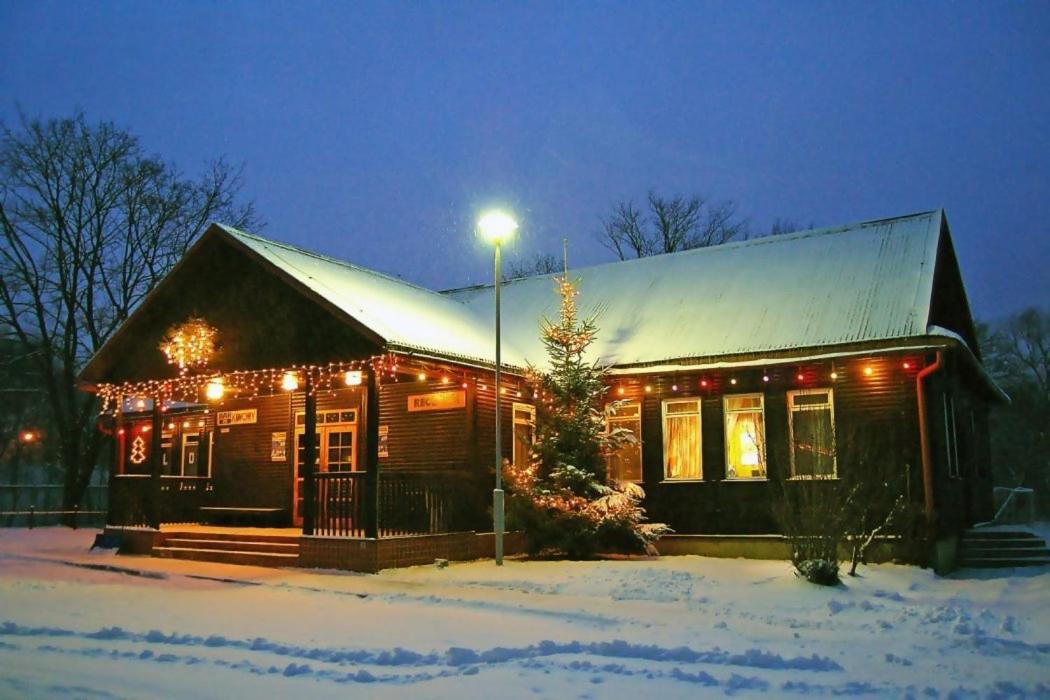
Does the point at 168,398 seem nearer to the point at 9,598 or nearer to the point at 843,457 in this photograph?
the point at 9,598

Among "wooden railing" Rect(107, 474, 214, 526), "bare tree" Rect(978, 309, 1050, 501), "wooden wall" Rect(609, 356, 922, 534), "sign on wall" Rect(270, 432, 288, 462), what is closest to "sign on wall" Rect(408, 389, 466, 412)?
"wooden wall" Rect(609, 356, 922, 534)

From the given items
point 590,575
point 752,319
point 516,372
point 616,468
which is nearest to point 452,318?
point 516,372

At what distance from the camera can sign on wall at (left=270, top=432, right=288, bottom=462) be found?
21.5m

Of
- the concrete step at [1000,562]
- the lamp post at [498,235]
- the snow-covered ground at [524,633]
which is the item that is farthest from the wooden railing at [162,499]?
the concrete step at [1000,562]

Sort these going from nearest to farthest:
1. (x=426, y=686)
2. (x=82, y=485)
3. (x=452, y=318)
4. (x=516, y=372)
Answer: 1. (x=426, y=686)
2. (x=516, y=372)
3. (x=452, y=318)
4. (x=82, y=485)

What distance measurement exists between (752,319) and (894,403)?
3333 millimetres

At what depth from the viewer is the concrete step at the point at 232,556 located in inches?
629

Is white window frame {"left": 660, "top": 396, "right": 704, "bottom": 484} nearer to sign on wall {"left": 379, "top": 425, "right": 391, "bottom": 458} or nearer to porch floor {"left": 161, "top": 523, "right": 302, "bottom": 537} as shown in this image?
sign on wall {"left": 379, "top": 425, "right": 391, "bottom": 458}

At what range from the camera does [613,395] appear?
19.3m

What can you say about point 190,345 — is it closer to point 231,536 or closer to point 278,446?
point 231,536

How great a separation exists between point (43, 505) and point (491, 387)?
25852mm

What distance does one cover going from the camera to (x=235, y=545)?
1694 cm

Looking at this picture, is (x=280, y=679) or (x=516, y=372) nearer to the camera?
(x=280, y=679)

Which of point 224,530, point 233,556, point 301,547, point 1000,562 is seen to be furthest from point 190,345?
point 1000,562
